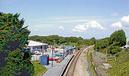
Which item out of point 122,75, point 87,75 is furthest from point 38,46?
point 122,75

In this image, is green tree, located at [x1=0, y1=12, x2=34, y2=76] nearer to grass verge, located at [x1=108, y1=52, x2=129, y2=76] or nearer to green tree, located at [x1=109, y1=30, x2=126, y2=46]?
grass verge, located at [x1=108, y1=52, x2=129, y2=76]

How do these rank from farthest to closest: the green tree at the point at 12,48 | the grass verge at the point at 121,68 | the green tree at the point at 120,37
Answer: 1. the green tree at the point at 120,37
2. the grass verge at the point at 121,68
3. the green tree at the point at 12,48

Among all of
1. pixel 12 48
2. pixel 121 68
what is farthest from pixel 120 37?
pixel 12 48

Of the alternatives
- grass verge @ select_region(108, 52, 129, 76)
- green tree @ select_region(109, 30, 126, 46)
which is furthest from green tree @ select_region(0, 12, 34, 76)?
green tree @ select_region(109, 30, 126, 46)

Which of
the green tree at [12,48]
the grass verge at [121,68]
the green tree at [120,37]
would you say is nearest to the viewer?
the green tree at [12,48]

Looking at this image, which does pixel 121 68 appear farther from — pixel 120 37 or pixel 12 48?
pixel 120 37

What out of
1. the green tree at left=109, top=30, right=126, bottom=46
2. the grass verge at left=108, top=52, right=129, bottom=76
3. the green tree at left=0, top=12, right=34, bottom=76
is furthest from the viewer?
Answer: the green tree at left=109, top=30, right=126, bottom=46

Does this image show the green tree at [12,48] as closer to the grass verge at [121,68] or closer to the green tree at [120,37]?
the grass verge at [121,68]

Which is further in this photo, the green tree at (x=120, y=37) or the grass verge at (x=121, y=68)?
the green tree at (x=120, y=37)

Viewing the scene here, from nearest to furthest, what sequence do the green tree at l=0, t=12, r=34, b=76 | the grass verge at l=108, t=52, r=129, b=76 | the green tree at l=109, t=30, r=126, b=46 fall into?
the green tree at l=0, t=12, r=34, b=76
the grass verge at l=108, t=52, r=129, b=76
the green tree at l=109, t=30, r=126, b=46

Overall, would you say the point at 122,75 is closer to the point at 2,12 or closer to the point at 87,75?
the point at 87,75

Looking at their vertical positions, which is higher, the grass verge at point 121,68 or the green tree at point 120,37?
the green tree at point 120,37

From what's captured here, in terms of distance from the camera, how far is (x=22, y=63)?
1104 cm

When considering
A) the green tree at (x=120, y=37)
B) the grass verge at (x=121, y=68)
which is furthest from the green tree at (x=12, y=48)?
the green tree at (x=120, y=37)
